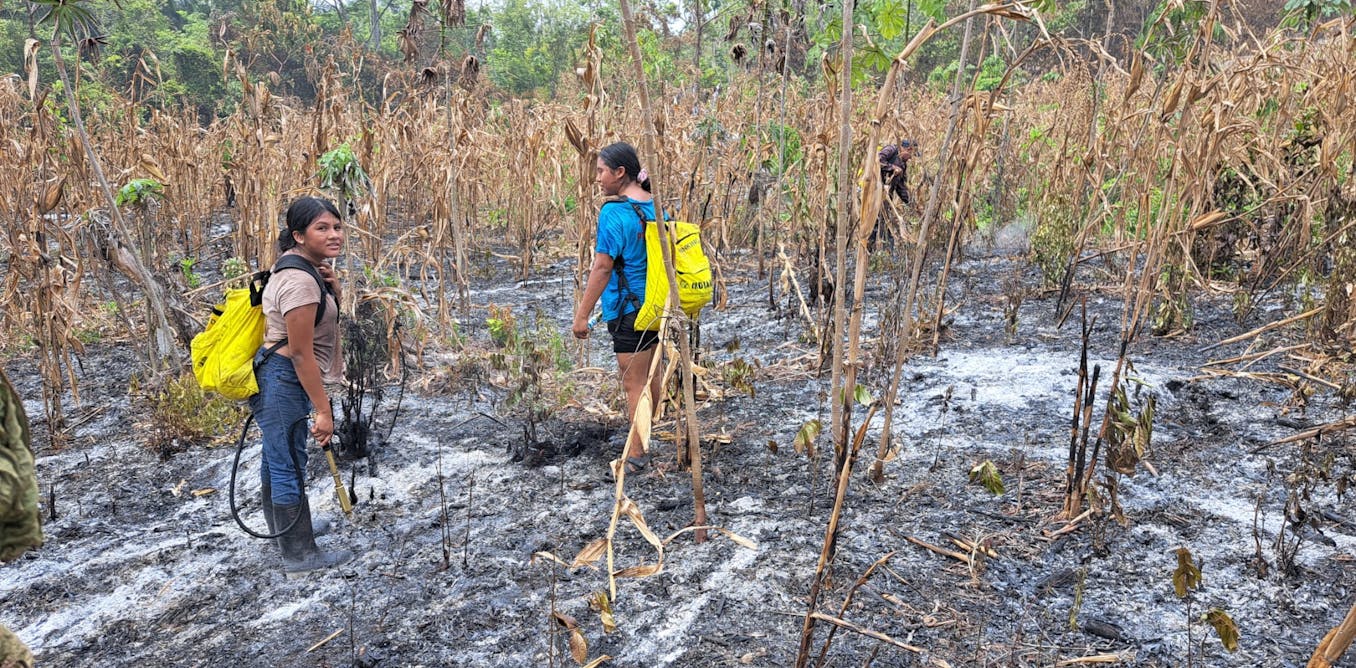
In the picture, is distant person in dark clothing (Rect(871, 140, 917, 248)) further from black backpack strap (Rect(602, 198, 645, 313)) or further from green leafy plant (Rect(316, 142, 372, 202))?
green leafy plant (Rect(316, 142, 372, 202))

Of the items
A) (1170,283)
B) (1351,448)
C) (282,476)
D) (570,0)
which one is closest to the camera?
(282,476)

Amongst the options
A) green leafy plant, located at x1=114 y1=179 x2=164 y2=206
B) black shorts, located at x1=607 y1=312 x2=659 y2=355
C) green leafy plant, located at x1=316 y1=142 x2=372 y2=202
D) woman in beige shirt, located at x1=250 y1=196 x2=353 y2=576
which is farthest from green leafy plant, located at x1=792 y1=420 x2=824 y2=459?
green leafy plant, located at x1=114 y1=179 x2=164 y2=206

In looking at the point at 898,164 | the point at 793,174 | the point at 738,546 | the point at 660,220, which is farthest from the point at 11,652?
the point at 793,174

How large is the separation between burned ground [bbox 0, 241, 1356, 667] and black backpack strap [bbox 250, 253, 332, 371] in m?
0.77

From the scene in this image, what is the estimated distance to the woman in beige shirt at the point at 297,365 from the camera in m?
2.52

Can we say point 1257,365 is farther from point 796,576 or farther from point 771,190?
point 771,190

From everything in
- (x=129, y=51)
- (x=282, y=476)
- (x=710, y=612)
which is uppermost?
(x=129, y=51)

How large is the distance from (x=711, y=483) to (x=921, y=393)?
1322 millimetres

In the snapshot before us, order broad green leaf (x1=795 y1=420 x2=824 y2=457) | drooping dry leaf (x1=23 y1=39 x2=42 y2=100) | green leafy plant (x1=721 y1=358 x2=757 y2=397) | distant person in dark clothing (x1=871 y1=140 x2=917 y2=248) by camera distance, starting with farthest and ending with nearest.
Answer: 1. distant person in dark clothing (x1=871 y1=140 x2=917 y2=248)
2. green leafy plant (x1=721 y1=358 x2=757 y2=397)
3. drooping dry leaf (x1=23 y1=39 x2=42 y2=100)
4. broad green leaf (x1=795 y1=420 x2=824 y2=457)

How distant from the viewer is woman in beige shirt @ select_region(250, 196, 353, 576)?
8.25 ft

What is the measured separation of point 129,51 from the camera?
19.2m

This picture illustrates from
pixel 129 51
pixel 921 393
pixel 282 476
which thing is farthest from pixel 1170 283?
pixel 129 51

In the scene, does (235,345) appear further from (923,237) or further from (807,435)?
(923,237)

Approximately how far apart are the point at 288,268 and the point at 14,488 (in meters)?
1.46
